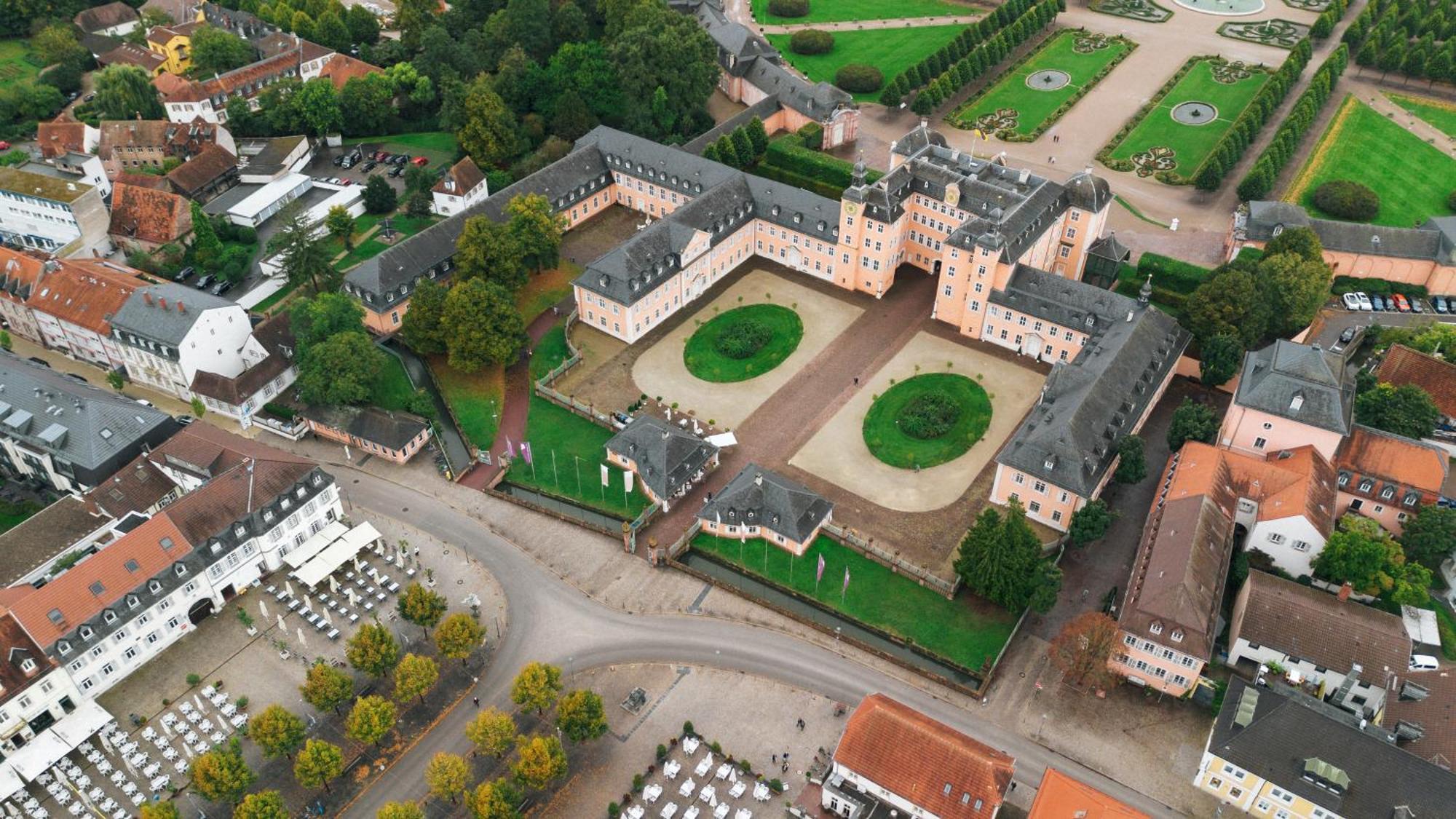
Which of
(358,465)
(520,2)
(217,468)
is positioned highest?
(520,2)

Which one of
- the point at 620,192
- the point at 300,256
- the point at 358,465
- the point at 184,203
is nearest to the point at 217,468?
the point at 358,465

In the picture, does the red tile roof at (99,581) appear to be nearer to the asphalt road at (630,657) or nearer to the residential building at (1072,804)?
the asphalt road at (630,657)

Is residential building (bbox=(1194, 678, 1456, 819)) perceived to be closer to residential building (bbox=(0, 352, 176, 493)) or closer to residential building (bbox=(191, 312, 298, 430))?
residential building (bbox=(191, 312, 298, 430))

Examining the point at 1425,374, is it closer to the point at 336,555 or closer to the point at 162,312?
the point at 336,555

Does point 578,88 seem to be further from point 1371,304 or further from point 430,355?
point 1371,304

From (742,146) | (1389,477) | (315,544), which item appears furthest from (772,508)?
(742,146)

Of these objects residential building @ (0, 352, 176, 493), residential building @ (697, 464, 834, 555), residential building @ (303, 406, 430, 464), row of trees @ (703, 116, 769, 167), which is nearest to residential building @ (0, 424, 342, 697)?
residential building @ (0, 352, 176, 493)
